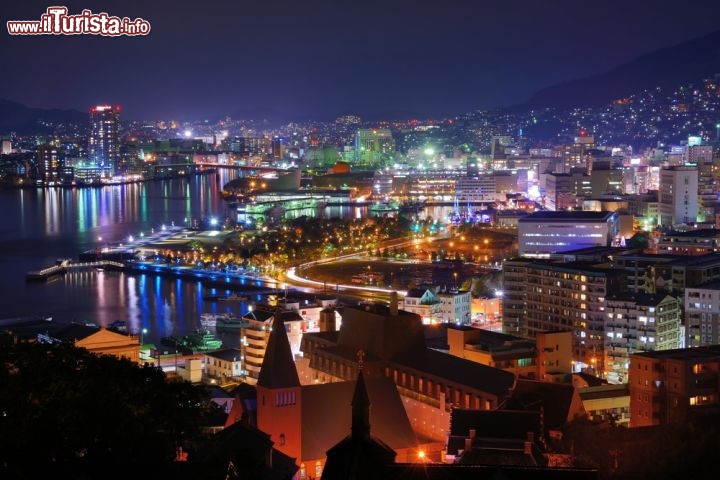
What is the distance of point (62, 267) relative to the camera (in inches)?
676

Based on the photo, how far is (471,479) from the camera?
12.1 feet

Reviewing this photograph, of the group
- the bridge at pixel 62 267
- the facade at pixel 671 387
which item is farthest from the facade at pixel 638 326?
the bridge at pixel 62 267

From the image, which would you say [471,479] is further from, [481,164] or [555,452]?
[481,164]

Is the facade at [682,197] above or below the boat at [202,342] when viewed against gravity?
above

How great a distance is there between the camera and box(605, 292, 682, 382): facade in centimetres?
962

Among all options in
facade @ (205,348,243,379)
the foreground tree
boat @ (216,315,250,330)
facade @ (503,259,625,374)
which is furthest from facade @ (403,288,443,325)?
the foreground tree

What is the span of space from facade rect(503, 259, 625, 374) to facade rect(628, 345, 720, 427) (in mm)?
2405

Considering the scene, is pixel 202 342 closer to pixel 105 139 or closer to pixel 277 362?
pixel 277 362

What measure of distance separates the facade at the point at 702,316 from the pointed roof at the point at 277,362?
17.4 feet

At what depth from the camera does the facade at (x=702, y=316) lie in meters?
9.76

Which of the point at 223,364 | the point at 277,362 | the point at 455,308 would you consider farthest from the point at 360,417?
the point at 455,308

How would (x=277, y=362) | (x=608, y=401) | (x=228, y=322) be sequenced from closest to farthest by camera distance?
(x=277, y=362) → (x=608, y=401) → (x=228, y=322)

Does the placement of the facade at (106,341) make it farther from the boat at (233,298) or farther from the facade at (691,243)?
the facade at (691,243)

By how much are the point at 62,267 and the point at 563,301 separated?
362 inches
